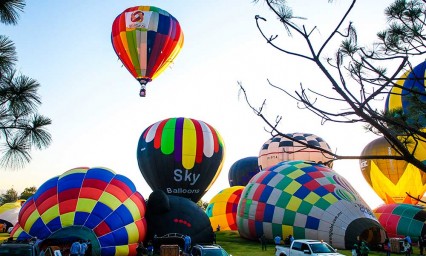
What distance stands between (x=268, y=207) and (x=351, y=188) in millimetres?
3140

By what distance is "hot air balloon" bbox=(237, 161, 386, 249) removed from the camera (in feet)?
46.0

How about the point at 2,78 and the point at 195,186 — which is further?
the point at 195,186

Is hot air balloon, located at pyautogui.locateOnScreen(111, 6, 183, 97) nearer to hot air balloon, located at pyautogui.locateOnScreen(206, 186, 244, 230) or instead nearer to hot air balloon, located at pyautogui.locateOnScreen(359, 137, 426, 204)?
hot air balloon, located at pyautogui.locateOnScreen(206, 186, 244, 230)

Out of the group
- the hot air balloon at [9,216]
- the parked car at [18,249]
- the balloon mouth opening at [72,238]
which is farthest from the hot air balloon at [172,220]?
the hot air balloon at [9,216]

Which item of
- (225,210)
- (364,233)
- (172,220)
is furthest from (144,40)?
(364,233)

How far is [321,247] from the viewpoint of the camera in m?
10.6

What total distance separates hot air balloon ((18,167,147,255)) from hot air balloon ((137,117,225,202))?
7453 mm

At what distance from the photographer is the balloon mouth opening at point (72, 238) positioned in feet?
34.9

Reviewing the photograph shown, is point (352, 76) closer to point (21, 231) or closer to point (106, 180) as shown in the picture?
point (106, 180)

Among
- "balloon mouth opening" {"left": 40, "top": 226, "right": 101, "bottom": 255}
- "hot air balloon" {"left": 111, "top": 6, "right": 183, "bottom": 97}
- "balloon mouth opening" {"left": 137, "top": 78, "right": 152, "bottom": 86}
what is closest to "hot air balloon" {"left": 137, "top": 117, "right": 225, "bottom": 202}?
"balloon mouth opening" {"left": 137, "top": 78, "right": 152, "bottom": 86}

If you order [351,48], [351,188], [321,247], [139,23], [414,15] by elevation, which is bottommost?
[321,247]

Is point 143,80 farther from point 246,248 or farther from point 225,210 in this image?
point 246,248

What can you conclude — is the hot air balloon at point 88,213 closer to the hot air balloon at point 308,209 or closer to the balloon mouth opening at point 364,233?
the hot air balloon at point 308,209

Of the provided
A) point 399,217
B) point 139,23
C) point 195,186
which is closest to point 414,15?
point 399,217
